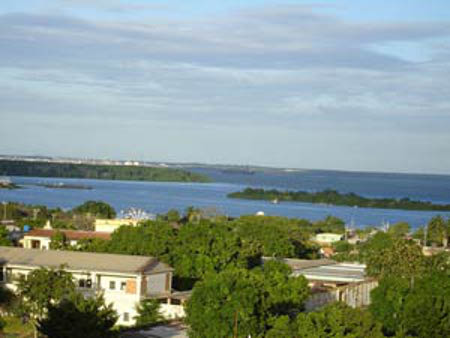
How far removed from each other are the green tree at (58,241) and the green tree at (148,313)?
Answer: 339 inches

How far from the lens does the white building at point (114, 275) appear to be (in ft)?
71.3

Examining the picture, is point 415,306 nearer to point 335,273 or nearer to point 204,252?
point 204,252

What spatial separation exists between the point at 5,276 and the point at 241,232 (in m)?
14.4

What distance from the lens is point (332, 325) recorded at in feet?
52.4

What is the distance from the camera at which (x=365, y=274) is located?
2958 centimetres

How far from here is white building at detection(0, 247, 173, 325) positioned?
71.3 feet

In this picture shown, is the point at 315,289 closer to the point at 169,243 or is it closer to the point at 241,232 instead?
the point at 169,243

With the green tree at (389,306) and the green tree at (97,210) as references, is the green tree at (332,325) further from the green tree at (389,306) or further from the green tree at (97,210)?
the green tree at (97,210)

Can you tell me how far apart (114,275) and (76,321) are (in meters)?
6.10

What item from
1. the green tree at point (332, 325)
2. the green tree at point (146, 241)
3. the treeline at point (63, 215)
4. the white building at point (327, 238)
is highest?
the green tree at point (146, 241)

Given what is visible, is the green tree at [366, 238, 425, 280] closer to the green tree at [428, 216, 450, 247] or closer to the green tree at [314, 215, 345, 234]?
the green tree at [428, 216, 450, 247]

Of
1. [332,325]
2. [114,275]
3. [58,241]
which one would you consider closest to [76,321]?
[332,325]

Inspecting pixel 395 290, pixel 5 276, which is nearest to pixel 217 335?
pixel 395 290

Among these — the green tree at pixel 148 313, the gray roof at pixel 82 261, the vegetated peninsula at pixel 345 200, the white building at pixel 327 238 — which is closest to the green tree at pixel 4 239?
the gray roof at pixel 82 261
